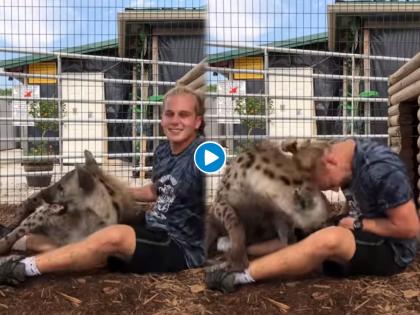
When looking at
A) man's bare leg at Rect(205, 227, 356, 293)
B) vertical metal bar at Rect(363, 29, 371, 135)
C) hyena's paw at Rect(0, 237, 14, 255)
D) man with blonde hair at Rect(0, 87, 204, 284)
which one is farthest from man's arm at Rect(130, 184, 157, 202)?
vertical metal bar at Rect(363, 29, 371, 135)

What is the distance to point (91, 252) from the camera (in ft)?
5.90

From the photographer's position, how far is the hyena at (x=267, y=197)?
161 centimetres

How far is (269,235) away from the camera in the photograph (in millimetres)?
1664

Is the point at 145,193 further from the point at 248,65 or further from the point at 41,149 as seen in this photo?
the point at 248,65

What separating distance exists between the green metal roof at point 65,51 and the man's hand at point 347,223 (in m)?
0.97

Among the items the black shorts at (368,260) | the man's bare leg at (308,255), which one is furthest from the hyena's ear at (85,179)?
the black shorts at (368,260)

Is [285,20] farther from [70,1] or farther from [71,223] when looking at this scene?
[71,223]

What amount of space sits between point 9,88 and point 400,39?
4.37 feet

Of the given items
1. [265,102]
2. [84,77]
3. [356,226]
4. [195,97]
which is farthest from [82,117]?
[356,226]

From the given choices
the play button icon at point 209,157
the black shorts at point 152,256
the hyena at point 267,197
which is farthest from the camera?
the black shorts at point 152,256

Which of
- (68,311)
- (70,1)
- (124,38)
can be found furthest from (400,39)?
(68,311)

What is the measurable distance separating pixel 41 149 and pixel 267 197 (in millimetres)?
820

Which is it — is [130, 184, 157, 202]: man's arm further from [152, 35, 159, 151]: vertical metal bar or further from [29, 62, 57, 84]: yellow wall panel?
[29, 62, 57, 84]: yellow wall panel

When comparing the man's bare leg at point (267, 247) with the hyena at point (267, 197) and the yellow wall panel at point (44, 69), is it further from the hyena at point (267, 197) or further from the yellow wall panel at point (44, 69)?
the yellow wall panel at point (44, 69)
